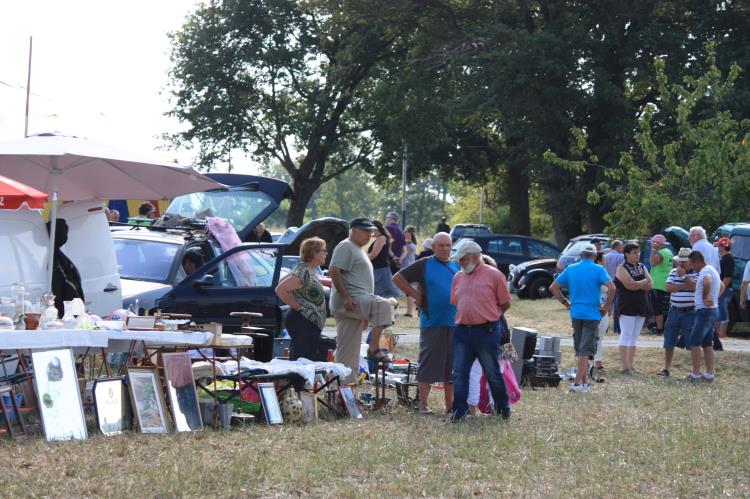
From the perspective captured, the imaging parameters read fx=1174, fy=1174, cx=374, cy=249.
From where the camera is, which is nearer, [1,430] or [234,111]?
[1,430]

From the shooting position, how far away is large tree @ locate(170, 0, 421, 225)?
47.2 m

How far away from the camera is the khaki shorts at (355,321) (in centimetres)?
1097

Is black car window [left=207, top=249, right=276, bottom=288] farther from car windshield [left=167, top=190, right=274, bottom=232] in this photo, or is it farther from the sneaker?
car windshield [left=167, top=190, right=274, bottom=232]

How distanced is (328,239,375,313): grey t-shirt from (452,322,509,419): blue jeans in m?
1.15

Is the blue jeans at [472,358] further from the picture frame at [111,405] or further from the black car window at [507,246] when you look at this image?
the black car window at [507,246]

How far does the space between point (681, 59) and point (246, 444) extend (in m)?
27.8

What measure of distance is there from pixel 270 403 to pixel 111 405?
4.69ft

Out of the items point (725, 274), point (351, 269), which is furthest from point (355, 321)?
point (725, 274)

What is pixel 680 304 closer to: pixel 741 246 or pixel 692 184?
pixel 741 246

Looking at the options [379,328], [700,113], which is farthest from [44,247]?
[700,113]

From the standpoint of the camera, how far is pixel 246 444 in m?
8.65

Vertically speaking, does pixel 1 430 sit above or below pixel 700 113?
below

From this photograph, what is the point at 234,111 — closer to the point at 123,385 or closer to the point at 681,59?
the point at 681,59

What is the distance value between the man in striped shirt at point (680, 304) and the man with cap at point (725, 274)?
334 centimetres
